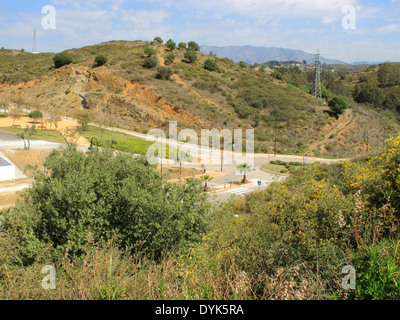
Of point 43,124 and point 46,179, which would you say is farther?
point 43,124

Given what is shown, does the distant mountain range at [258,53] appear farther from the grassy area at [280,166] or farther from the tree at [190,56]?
the grassy area at [280,166]

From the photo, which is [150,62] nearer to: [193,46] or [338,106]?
[193,46]

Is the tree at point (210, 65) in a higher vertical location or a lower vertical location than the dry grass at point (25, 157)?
higher

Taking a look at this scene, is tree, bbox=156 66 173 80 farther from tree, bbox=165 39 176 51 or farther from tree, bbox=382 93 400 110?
tree, bbox=382 93 400 110

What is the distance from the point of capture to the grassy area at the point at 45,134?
29342 mm

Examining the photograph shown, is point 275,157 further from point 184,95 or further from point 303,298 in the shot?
point 303,298

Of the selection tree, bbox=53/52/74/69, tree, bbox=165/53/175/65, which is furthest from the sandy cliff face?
tree, bbox=165/53/175/65

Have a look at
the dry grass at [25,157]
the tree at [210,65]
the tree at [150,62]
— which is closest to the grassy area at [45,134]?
the dry grass at [25,157]

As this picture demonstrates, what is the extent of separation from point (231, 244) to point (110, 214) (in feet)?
9.63

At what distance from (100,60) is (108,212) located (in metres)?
47.3

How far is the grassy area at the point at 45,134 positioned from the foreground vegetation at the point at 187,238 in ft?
77.2

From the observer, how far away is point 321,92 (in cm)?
6081
